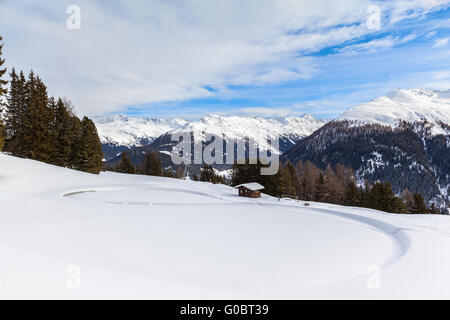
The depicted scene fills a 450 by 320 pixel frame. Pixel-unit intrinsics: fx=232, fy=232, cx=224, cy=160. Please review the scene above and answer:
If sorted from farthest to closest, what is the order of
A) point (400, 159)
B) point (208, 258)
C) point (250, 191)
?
point (400, 159) → point (250, 191) → point (208, 258)

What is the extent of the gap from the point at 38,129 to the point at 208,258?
38043mm

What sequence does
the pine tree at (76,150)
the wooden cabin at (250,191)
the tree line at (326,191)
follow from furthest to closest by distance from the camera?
the tree line at (326,191) < the pine tree at (76,150) < the wooden cabin at (250,191)

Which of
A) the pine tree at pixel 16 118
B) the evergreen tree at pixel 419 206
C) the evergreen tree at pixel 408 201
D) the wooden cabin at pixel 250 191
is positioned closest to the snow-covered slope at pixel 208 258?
the wooden cabin at pixel 250 191

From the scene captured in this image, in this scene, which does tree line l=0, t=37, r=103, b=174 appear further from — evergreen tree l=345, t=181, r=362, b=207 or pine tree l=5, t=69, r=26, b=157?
evergreen tree l=345, t=181, r=362, b=207

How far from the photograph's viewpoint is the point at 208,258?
808 centimetres

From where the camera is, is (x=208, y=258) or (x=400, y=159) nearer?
(x=208, y=258)

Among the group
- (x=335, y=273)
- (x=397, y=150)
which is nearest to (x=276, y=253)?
(x=335, y=273)

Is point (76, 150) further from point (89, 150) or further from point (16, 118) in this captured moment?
point (16, 118)

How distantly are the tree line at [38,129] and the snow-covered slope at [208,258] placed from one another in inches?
1006

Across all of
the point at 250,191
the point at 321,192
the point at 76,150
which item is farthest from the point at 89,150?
the point at 321,192

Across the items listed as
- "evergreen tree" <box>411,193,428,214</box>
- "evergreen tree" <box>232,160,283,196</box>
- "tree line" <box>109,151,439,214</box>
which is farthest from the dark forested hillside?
"evergreen tree" <box>232,160,283,196</box>

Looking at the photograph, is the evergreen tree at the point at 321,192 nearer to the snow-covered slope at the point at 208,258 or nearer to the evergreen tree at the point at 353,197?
the evergreen tree at the point at 353,197

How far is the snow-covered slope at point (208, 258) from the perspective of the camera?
→ 5.55 m
